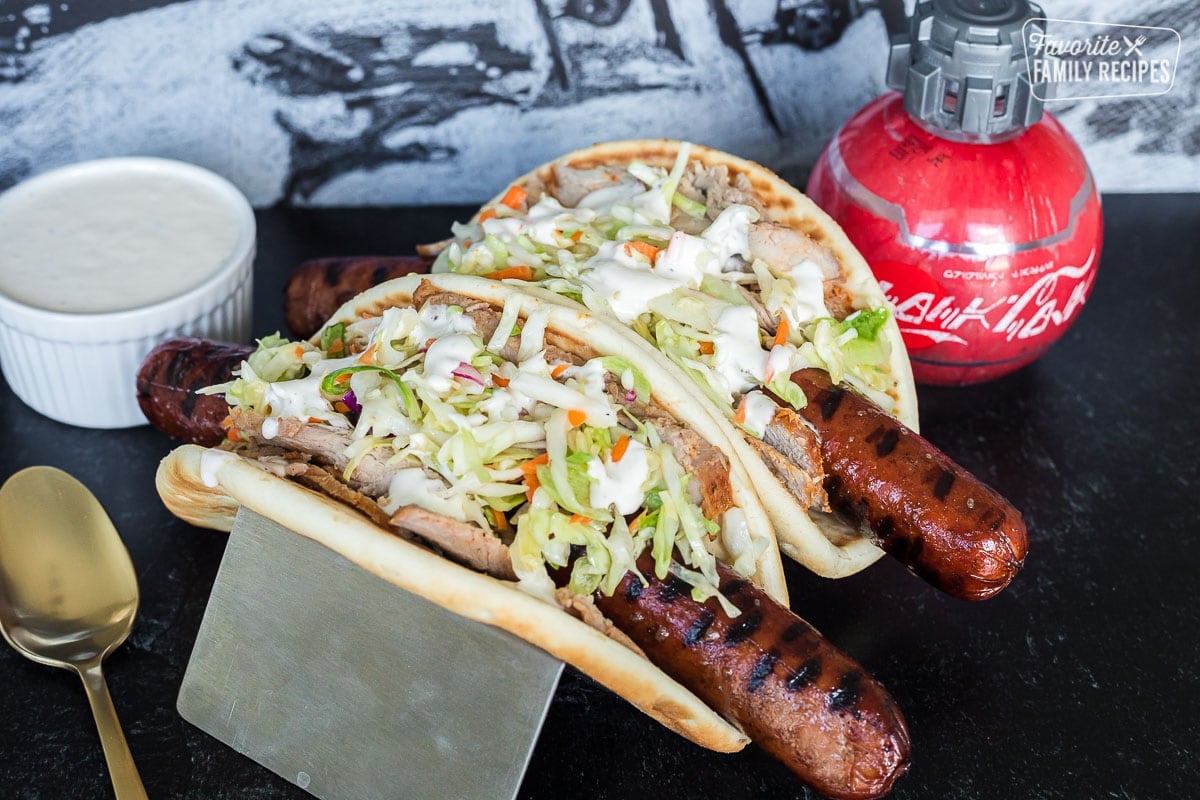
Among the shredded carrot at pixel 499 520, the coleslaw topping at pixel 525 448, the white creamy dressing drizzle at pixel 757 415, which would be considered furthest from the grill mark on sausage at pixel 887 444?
the shredded carrot at pixel 499 520

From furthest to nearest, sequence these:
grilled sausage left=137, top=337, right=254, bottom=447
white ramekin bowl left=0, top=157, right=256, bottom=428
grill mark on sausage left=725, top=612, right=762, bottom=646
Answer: white ramekin bowl left=0, top=157, right=256, bottom=428 < grilled sausage left=137, top=337, right=254, bottom=447 < grill mark on sausage left=725, top=612, right=762, bottom=646

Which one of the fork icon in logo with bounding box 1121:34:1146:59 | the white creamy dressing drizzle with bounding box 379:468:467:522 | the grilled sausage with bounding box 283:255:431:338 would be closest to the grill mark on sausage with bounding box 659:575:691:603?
the white creamy dressing drizzle with bounding box 379:468:467:522

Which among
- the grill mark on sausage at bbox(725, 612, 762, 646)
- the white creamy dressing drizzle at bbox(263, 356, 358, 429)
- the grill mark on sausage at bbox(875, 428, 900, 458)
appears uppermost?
the white creamy dressing drizzle at bbox(263, 356, 358, 429)

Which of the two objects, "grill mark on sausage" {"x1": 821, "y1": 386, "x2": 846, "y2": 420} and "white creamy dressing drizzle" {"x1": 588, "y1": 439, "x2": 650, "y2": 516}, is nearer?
"white creamy dressing drizzle" {"x1": 588, "y1": 439, "x2": 650, "y2": 516}

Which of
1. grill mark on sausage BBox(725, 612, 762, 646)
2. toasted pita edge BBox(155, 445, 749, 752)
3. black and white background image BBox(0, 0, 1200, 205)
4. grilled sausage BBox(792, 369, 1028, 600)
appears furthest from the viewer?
black and white background image BBox(0, 0, 1200, 205)

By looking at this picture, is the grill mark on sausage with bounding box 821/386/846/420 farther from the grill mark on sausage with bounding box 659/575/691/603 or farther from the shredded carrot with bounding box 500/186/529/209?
the shredded carrot with bounding box 500/186/529/209

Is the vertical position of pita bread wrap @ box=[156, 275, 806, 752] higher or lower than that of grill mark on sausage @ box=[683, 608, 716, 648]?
higher
